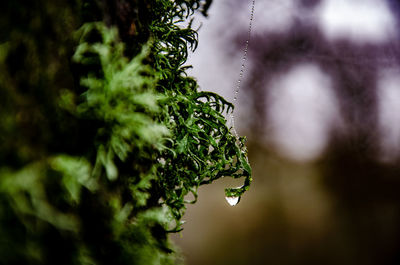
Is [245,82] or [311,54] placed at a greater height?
[311,54]

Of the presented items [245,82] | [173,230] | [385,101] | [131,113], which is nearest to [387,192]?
[385,101]

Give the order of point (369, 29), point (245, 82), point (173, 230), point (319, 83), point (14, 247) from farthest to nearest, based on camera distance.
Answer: point (369, 29)
point (319, 83)
point (245, 82)
point (173, 230)
point (14, 247)

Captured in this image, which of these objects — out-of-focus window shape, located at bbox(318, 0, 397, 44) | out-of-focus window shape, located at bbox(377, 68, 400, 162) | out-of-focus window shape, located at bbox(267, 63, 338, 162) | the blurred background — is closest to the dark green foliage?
the blurred background

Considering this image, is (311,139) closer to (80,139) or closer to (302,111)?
(302,111)

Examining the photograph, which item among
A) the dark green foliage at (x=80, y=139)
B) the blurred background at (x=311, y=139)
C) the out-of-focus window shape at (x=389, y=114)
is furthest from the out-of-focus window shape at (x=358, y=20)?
the dark green foliage at (x=80, y=139)

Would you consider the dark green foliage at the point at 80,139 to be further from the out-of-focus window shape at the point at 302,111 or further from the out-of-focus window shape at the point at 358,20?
the out-of-focus window shape at the point at 358,20

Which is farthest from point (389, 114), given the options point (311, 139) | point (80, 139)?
point (80, 139)

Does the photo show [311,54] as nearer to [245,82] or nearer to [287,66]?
Answer: [287,66]
